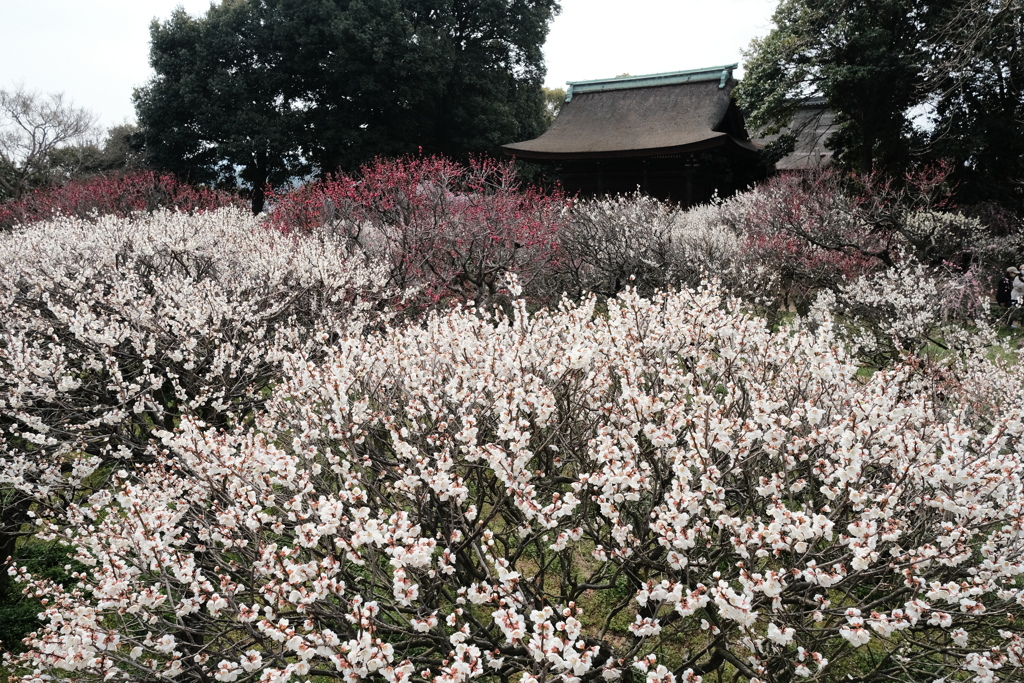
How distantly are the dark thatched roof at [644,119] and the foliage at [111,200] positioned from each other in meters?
10.6

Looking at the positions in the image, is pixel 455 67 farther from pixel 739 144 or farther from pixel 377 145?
pixel 739 144

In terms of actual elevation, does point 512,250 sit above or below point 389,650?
above

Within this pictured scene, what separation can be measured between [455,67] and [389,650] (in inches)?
1047

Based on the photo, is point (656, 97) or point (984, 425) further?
point (656, 97)

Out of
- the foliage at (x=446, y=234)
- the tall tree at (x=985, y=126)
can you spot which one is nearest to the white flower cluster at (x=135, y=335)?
the foliage at (x=446, y=234)

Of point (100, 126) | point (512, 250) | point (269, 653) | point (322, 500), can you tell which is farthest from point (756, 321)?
point (100, 126)

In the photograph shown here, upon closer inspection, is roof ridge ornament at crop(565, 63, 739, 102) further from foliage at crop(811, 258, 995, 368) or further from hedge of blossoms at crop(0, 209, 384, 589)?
hedge of blossoms at crop(0, 209, 384, 589)

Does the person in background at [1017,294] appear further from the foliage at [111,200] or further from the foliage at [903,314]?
the foliage at [111,200]

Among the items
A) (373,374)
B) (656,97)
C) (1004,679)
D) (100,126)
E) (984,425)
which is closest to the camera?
(1004,679)

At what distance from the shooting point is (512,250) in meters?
10.6

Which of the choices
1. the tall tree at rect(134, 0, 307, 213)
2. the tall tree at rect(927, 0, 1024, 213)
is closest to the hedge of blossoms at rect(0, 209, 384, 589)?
the tall tree at rect(927, 0, 1024, 213)

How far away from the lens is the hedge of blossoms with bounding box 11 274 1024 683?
2555mm

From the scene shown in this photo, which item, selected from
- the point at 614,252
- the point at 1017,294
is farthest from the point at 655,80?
the point at 1017,294

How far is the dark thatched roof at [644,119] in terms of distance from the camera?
20.1 m
